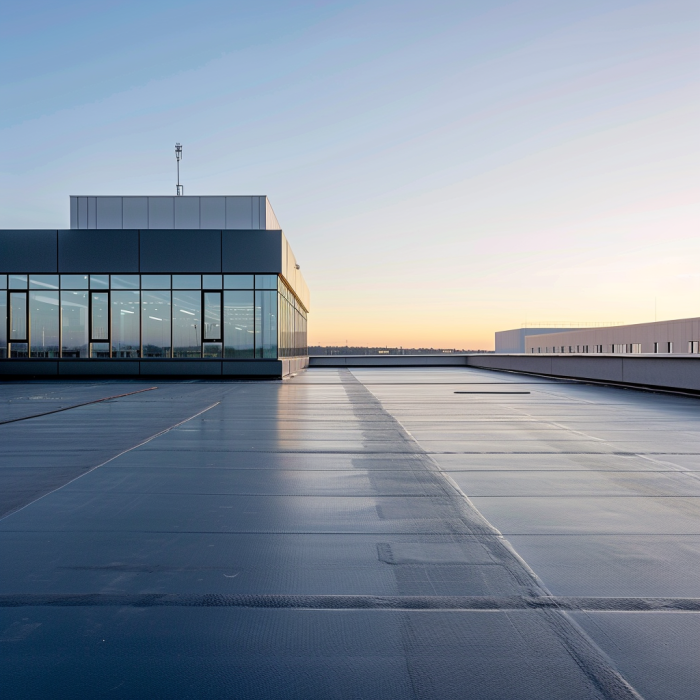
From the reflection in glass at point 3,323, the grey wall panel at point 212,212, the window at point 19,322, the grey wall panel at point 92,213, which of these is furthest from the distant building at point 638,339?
the reflection in glass at point 3,323

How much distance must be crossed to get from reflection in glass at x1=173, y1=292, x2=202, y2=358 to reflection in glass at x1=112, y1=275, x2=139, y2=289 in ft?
7.15

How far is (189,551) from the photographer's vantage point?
4469 millimetres

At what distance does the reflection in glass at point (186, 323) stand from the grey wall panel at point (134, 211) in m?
4.79

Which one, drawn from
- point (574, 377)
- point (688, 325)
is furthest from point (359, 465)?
point (688, 325)

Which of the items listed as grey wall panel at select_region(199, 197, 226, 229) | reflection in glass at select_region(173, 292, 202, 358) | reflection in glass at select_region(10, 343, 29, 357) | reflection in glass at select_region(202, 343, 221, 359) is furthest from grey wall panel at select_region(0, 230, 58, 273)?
reflection in glass at select_region(202, 343, 221, 359)

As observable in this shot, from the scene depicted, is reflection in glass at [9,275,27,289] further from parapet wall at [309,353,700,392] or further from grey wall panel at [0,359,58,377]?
parapet wall at [309,353,700,392]

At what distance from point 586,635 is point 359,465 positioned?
4727 mm

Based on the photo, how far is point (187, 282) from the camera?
29516mm

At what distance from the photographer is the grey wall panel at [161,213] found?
101 ft

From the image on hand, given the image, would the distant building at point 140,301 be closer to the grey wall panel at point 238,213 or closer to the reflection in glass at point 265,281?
the reflection in glass at point 265,281

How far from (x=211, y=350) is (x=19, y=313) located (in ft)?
33.6

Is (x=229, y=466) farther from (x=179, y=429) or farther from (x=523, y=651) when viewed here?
(x=523, y=651)

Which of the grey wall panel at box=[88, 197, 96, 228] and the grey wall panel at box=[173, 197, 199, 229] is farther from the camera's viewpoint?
the grey wall panel at box=[88, 197, 96, 228]

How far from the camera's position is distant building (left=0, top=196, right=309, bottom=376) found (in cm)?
2916
